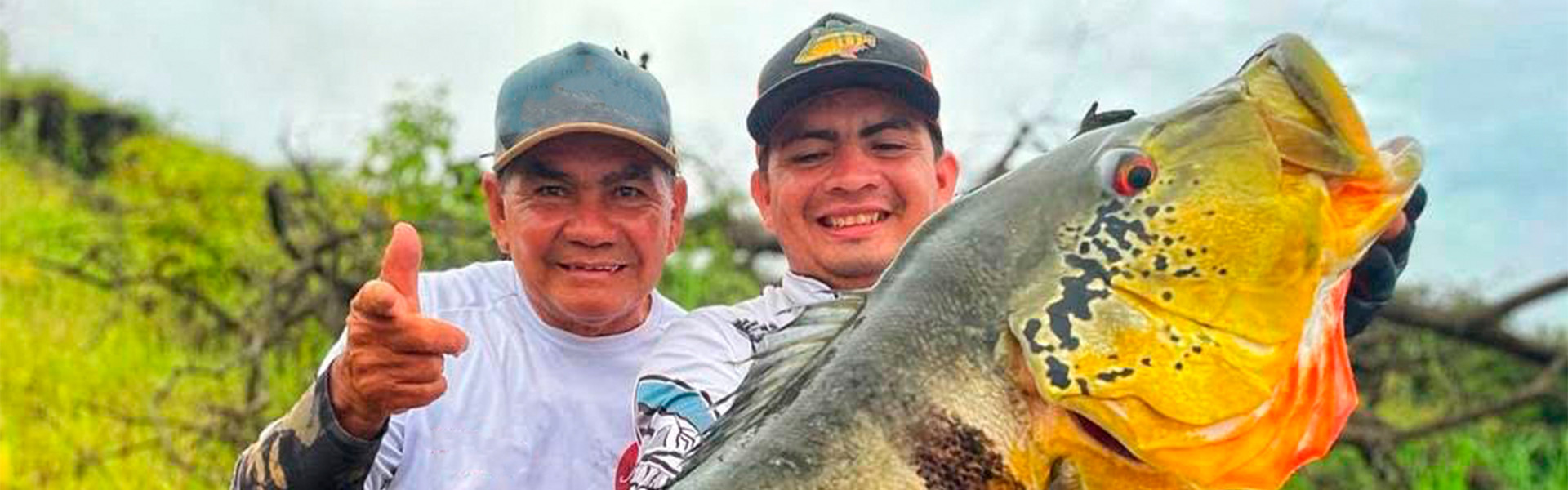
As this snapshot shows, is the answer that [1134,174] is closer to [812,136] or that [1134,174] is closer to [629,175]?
[812,136]

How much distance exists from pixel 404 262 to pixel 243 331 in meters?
5.20

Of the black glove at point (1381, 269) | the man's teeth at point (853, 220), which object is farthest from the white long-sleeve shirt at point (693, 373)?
the black glove at point (1381, 269)

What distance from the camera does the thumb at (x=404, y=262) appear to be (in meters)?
2.36

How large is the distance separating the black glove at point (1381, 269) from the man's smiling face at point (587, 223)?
1442mm

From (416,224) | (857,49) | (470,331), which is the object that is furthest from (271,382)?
(857,49)

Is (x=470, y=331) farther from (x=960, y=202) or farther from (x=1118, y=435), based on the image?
(x=1118, y=435)

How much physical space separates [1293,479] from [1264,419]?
5738 millimetres

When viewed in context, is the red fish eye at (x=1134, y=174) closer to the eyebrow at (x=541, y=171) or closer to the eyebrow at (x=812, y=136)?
the eyebrow at (x=812, y=136)

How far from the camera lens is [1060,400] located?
169 centimetres

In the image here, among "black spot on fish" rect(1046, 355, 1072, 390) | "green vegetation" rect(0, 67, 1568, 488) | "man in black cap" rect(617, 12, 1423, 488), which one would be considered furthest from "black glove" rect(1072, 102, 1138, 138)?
"green vegetation" rect(0, 67, 1568, 488)

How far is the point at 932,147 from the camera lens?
330 cm

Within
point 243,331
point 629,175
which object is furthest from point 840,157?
point 243,331

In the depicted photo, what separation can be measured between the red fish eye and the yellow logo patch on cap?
4.60 ft

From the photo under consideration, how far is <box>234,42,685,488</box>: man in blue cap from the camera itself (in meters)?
3.14
